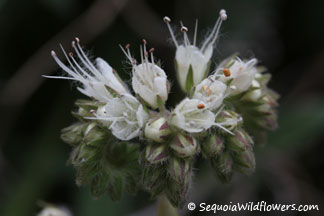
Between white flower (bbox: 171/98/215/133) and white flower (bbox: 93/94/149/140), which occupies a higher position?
white flower (bbox: 93/94/149/140)

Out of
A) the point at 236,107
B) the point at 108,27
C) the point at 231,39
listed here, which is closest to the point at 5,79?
the point at 108,27

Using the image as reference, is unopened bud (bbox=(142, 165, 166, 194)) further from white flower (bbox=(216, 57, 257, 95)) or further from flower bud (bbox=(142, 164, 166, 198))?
white flower (bbox=(216, 57, 257, 95))

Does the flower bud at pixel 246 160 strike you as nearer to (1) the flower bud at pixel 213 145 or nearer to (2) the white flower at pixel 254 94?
(1) the flower bud at pixel 213 145

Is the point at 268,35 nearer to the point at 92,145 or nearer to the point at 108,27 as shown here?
→ the point at 108,27

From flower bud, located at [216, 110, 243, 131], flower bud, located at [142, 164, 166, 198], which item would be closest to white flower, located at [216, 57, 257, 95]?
flower bud, located at [216, 110, 243, 131]

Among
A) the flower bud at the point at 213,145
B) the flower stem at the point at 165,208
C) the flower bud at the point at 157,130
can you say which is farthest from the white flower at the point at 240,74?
the flower stem at the point at 165,208

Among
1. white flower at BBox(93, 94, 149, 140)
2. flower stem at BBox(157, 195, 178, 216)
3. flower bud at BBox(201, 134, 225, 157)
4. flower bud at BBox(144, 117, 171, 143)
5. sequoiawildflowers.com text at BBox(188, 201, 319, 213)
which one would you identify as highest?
white flower at BBox(93, 94, 149, 140)

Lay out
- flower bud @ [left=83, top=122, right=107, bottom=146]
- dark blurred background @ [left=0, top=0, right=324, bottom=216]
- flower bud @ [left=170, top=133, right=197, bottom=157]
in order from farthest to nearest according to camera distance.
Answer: dark blurred background @ [left=0, top=0, right=324, bottom=216]
flower bud @ [left=83, top=122, right=107, bottom=146]
flower bud @ [left=170, top=133, right=197, bottom=157]

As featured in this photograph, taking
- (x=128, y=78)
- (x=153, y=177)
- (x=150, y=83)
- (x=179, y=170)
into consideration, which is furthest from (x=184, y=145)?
(x=128, y=78)
